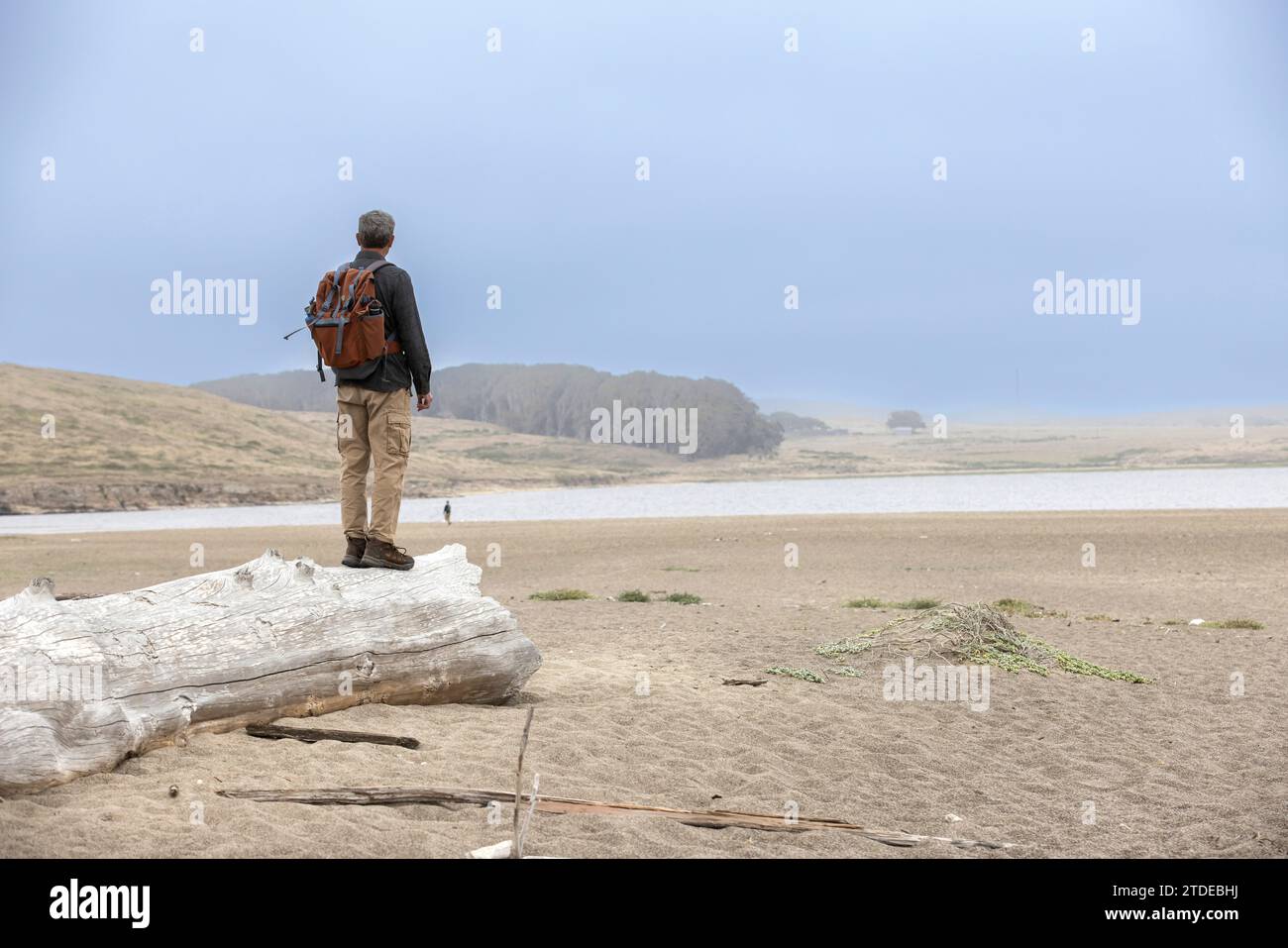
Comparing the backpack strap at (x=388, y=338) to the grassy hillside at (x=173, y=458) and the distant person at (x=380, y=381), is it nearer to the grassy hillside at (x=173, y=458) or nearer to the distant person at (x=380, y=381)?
the distant person at (x=380, y=381)

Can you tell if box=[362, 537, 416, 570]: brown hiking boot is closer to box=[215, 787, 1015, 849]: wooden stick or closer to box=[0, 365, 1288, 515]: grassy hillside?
box=[215, 787, 1015, 849]: wooden stick

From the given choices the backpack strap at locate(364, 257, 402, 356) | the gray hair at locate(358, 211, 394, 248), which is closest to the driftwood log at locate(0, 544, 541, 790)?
the backpack strap at locate(364, 257, 402, 356)

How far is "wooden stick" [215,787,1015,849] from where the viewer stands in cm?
655

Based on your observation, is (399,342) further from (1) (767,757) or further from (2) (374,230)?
(1) (767,757)

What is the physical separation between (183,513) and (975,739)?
76.0 metres

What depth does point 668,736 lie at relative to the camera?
8766mm

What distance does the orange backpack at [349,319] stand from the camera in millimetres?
8211

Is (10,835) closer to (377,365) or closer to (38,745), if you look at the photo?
(38,745)

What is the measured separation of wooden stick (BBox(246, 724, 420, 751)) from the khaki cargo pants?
1.68 m

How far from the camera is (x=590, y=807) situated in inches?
260

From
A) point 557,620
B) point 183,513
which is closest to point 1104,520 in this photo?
point 557,620

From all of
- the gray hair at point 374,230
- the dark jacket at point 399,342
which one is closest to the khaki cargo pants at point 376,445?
the dark jacket at point 399,342

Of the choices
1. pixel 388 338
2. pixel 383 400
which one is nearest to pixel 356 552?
pixel 383 400

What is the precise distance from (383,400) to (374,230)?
1.37m
